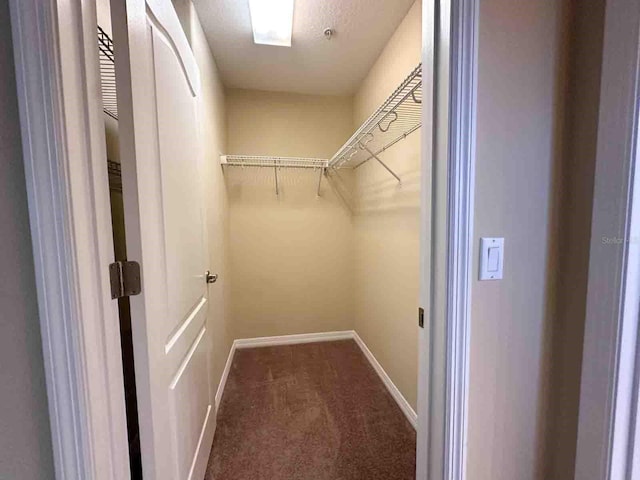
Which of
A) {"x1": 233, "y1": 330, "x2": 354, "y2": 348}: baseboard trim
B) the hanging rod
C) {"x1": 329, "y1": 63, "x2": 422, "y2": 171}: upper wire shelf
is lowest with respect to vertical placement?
{"x1": 233, "y1": 330, "x2": 354, "y2": 348}: baseboard trim

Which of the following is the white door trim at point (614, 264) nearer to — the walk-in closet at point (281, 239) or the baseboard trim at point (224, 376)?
the walk-in closet at point (281, 239)

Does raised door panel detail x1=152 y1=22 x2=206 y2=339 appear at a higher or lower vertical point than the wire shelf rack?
lower

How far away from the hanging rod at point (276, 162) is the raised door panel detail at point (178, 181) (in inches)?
41.6

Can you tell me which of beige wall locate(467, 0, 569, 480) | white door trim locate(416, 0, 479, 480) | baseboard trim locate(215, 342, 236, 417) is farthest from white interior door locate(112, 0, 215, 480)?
beige wall locate(467, 0, 569, 480)

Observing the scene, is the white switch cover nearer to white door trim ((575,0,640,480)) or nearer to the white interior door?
white door trim ((575,0,640,480))

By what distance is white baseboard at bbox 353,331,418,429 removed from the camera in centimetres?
168

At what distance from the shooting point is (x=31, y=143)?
0.52 meters

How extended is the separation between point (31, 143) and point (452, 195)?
905 mm

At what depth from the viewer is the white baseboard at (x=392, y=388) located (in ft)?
5.50

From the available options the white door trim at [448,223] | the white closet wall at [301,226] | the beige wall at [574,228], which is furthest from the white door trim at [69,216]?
the white closet wall at [301,226]

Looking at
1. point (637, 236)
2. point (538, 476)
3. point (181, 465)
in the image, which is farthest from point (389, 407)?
point (637, 236)

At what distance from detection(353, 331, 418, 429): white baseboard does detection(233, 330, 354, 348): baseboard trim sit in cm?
26

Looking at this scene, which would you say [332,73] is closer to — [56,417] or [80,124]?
[80,124]

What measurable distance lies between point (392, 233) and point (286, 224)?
3.82 ft
